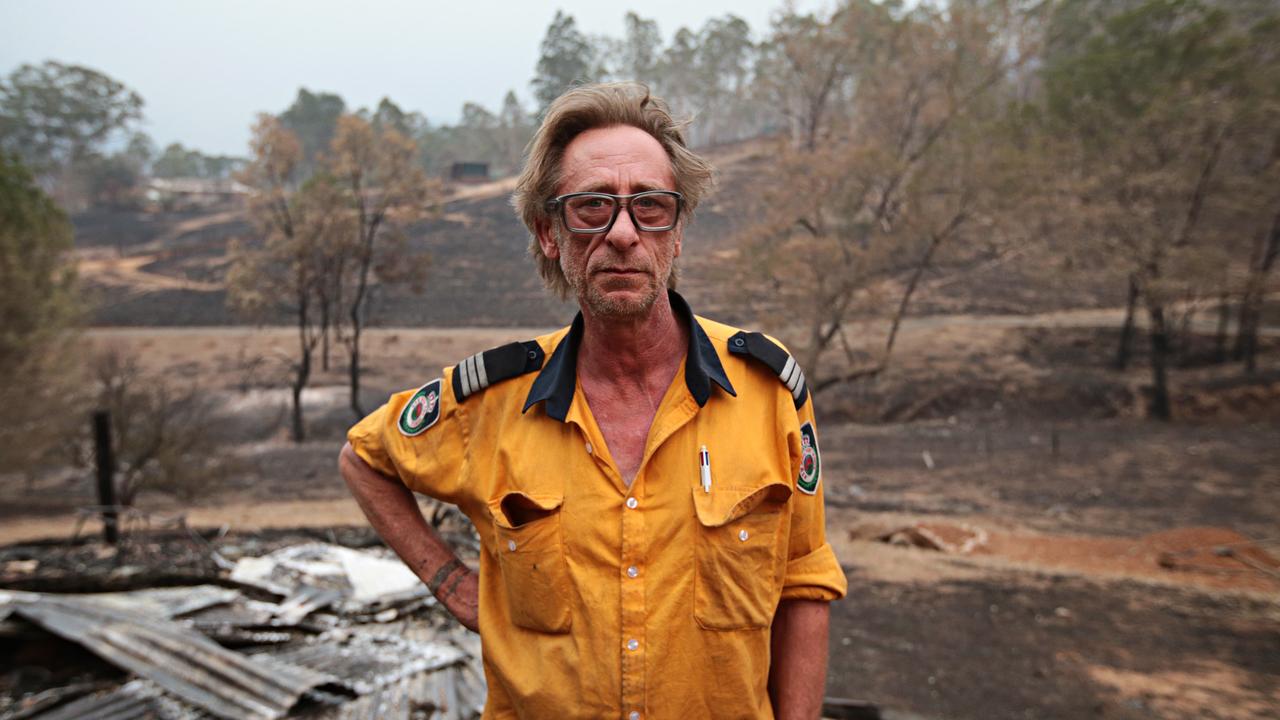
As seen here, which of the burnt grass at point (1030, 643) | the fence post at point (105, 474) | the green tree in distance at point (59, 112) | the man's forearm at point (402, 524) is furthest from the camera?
the green tree in distance at point (59, 112)

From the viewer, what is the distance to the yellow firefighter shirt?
152 cm

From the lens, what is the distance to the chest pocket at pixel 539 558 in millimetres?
1547

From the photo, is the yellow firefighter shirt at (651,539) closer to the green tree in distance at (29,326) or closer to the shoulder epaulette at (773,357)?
the shoulder epaulette at (773,357)

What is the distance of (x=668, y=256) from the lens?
1664 millimetres

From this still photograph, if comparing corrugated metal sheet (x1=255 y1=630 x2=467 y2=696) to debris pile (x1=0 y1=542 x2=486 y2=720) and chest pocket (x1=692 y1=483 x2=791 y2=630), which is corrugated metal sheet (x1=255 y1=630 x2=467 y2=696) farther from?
chest pocket (x1=692 y1=483 x2=791 y2=630)

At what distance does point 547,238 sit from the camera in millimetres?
1759

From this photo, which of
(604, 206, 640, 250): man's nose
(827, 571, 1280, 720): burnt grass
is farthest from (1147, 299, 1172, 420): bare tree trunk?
(604, 206, 640, 250): man's nose

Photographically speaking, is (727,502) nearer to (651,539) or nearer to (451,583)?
(651,539)

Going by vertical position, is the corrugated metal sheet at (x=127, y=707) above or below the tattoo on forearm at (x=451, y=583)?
below

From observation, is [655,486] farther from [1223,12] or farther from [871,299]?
[1223,12]

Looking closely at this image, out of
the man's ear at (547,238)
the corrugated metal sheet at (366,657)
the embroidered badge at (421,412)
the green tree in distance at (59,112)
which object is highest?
the green tree in distance at (59,112)

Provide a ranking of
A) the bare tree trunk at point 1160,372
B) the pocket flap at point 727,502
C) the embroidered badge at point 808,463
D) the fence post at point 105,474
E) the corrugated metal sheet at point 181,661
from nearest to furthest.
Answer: the pocket flap at point 727,502, the embroidered badge at point 808,463, the corrugated metal sheet at point 181,661, the fence post at point 105,474, the bare tree trunk at point 1160,372

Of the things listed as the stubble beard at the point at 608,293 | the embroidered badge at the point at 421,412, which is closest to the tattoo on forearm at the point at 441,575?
the embroidered badge at the point at 421,412

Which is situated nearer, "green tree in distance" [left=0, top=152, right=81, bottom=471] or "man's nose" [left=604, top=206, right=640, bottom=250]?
"man's nose" [left=604, top=206, right=640, bottom=250]
